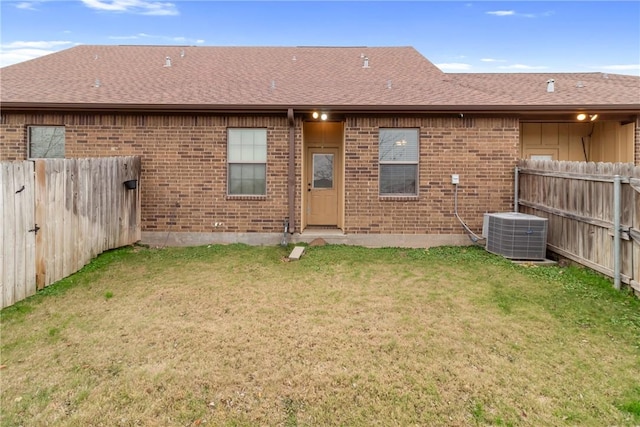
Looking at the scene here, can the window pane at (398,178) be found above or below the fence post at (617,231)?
above

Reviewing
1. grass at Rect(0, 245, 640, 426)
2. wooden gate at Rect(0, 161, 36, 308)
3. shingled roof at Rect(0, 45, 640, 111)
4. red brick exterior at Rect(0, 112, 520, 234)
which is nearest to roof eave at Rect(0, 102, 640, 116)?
shingled roof at Rect(0, 45, 640, 111)

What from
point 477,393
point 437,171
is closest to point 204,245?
point 437,171

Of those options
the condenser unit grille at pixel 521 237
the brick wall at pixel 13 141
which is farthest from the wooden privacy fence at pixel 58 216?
the condenser unit grille at pixel 521 237

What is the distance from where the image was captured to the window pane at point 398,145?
27.2ft

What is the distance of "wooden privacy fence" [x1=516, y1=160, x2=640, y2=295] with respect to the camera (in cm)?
500

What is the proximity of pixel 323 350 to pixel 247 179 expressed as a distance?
5532mm

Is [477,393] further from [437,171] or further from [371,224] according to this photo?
[437,171]

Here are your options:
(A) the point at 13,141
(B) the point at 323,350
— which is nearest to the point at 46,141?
(A) the point at 13,141

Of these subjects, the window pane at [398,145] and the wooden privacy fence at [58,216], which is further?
the window pane at [398,145]

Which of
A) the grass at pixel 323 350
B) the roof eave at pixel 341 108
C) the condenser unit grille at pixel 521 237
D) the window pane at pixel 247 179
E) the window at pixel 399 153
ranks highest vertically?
the roof eave at pixel 341 108

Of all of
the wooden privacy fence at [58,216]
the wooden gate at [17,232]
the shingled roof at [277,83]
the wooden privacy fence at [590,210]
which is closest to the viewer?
the wooden gate at [17,232]

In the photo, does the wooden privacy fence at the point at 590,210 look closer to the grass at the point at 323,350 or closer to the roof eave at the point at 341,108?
the grass at the point at 323,350

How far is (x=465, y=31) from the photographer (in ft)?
63.8

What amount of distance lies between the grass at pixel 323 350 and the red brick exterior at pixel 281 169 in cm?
226
